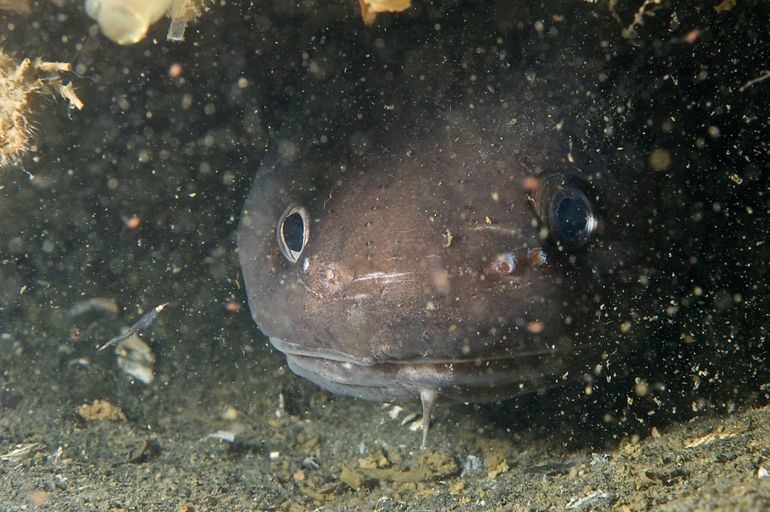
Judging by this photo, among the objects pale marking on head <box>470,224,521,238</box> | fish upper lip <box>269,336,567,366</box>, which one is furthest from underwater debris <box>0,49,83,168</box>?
pale marking on head <box>470,224,521,238</box>

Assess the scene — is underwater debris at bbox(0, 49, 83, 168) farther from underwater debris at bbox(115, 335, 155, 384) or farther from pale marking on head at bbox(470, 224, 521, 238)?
pale marking on head at bbox(470, 224, 521, 238)

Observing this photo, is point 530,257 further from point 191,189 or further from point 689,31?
point 191,189

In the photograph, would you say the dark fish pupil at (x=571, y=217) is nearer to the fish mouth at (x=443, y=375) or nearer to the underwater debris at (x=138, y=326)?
the fish mouth at (x=443, y=375)

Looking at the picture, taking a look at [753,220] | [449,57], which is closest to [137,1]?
[449,57]

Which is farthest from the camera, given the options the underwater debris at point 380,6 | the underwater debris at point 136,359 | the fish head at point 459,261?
the underwater debris at point 136,359

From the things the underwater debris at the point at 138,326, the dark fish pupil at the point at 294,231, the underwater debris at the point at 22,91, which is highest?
the underwater debris at the point at 22,91

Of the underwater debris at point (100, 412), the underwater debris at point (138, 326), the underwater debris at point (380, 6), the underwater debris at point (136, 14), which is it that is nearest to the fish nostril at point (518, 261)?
the underwater debris at point (380, 6)
